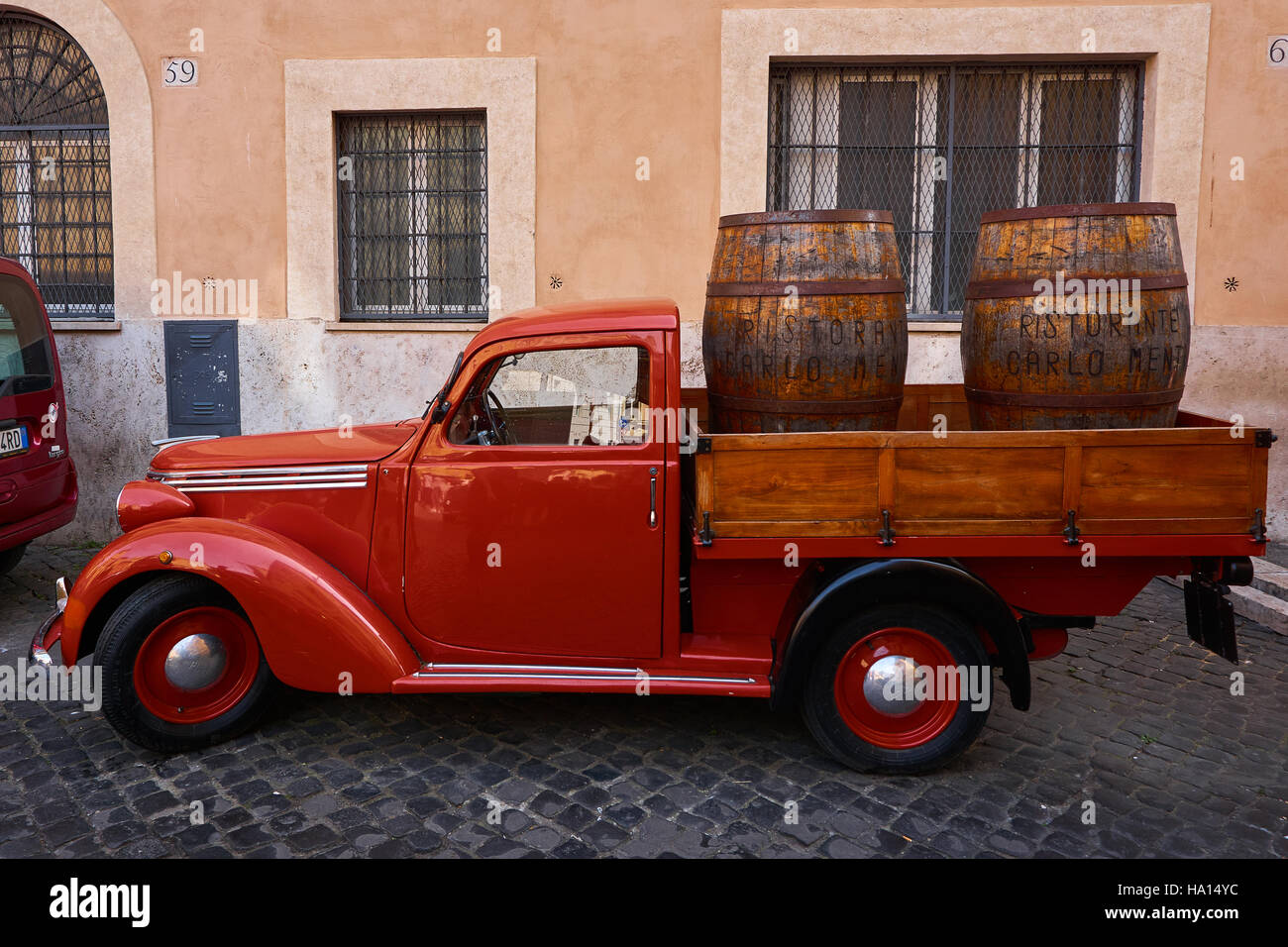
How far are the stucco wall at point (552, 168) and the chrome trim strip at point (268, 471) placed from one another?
3190 millimetres

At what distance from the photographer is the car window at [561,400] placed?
3.73 m

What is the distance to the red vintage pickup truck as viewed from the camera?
11.5 ft

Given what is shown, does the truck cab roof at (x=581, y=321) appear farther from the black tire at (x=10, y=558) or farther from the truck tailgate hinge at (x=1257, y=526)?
the black tire at (x=10, y=558)

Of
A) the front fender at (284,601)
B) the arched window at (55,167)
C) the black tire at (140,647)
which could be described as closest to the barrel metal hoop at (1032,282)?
the front fender at (284,601)

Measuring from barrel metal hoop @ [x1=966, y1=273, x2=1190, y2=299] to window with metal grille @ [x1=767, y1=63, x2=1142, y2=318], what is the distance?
3.37 meters

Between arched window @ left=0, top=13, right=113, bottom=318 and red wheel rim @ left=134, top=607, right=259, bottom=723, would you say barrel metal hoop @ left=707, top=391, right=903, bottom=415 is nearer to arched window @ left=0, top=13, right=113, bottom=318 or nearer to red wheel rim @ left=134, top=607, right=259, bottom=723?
red wheel rim @ left=134, top=607, right=259, bottom=723

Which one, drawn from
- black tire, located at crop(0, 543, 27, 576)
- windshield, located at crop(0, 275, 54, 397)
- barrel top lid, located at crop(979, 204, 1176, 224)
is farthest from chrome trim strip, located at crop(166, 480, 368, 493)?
black tire, located at crop(0, 543, 27, 576)

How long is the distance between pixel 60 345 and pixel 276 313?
5.35ft

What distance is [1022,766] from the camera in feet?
12.5

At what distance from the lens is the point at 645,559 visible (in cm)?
371

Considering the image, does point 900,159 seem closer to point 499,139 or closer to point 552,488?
point 499,139

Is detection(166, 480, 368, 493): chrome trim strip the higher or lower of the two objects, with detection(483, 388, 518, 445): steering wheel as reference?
lower
